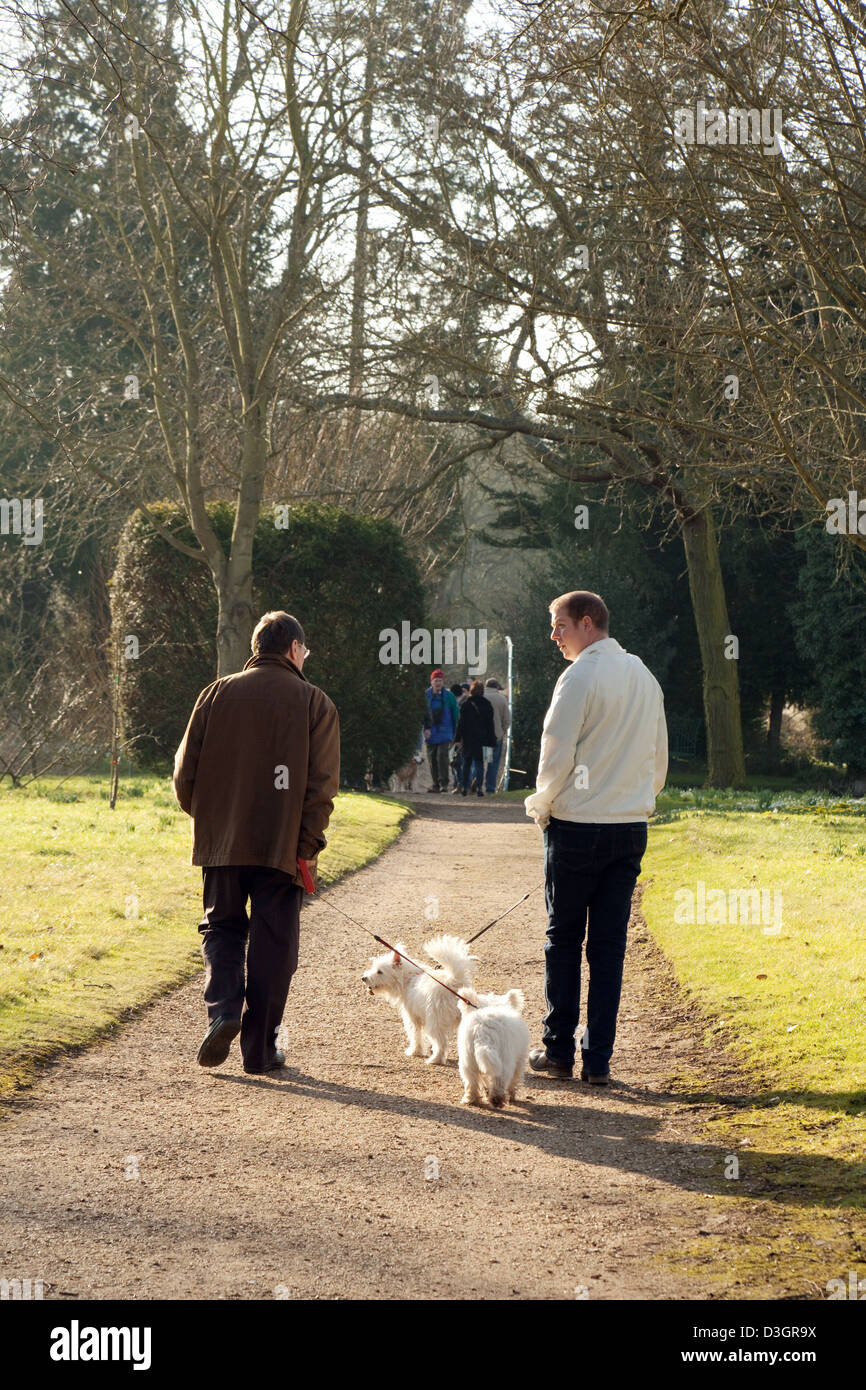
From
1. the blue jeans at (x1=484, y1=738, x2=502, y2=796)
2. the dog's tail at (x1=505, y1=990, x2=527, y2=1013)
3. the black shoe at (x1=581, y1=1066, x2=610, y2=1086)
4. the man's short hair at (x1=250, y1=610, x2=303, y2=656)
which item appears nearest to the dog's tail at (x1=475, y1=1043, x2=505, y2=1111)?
the dog's tail at (x1=505, y1=990, x2=527, y2=1013)

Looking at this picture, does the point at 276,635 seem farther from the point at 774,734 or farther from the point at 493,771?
the point at 774,734

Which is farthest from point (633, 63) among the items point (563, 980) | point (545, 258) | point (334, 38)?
point (334, 38)

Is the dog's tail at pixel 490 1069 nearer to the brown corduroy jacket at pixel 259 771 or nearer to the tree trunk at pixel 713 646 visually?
the brown corduroy jacket at pixel 259 771

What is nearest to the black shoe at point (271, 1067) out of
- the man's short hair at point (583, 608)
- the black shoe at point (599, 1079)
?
the black shoe at point (599, 1079)

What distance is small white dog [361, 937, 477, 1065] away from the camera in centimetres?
694

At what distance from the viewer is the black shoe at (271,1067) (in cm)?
685

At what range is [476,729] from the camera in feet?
79.1

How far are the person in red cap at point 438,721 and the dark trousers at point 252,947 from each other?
17561 mm

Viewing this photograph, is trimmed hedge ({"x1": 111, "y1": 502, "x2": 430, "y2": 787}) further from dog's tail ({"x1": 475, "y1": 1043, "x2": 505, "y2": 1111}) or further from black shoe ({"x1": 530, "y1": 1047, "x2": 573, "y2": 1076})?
dog's tail ({"x1": 475, "y1": 1043, "x2": 505, "y2": 1111})

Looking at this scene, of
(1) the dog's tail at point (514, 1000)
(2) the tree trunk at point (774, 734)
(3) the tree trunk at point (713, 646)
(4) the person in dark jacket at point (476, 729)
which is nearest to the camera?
(1) the dog's tail at point (514, 1000)

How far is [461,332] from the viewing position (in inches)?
688

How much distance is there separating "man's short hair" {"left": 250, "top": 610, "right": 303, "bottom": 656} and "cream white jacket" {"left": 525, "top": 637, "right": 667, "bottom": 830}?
138 cm

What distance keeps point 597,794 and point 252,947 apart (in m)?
1.83

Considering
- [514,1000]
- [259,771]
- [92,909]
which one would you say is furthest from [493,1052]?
[92,909]
